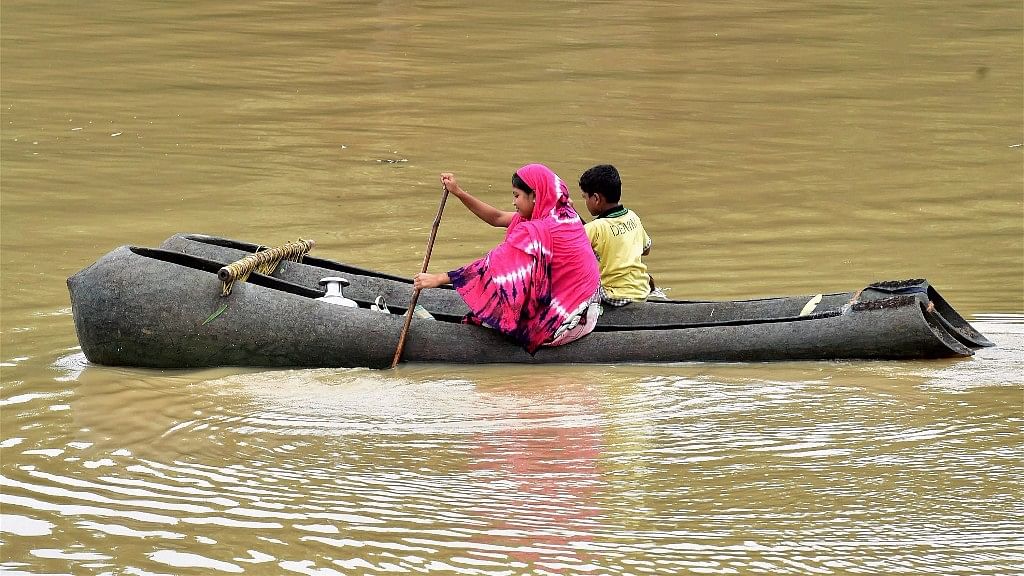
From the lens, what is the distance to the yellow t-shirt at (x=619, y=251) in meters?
7.48

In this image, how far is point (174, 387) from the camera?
6.86 m

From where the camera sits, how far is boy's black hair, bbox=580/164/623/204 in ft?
23.9

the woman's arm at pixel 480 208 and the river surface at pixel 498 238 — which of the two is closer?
the river surface at pixel 498 238

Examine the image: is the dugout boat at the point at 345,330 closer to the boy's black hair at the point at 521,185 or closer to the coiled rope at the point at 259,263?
the coiled rope at the point at 259,263

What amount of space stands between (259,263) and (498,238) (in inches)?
107

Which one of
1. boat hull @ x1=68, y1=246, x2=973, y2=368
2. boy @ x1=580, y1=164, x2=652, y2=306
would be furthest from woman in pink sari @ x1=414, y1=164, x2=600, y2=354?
boy @ x1=580, y1=164, x2=652, y2=306

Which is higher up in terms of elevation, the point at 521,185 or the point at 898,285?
the point at 521,185

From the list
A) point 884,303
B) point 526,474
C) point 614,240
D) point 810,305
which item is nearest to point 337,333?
point 614,240

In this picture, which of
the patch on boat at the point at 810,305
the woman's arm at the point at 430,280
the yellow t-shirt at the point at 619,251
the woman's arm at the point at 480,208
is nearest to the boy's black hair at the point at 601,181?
the yellow t-shirt at the point at 619,251

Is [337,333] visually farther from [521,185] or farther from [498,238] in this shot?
[498,238]

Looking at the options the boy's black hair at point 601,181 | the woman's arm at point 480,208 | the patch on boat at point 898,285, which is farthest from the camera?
the woman's arm at point 480,208

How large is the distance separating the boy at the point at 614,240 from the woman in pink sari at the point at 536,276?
0.75 feet

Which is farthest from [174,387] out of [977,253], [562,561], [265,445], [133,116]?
[133,116]

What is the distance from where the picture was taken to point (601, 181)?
7301mm
